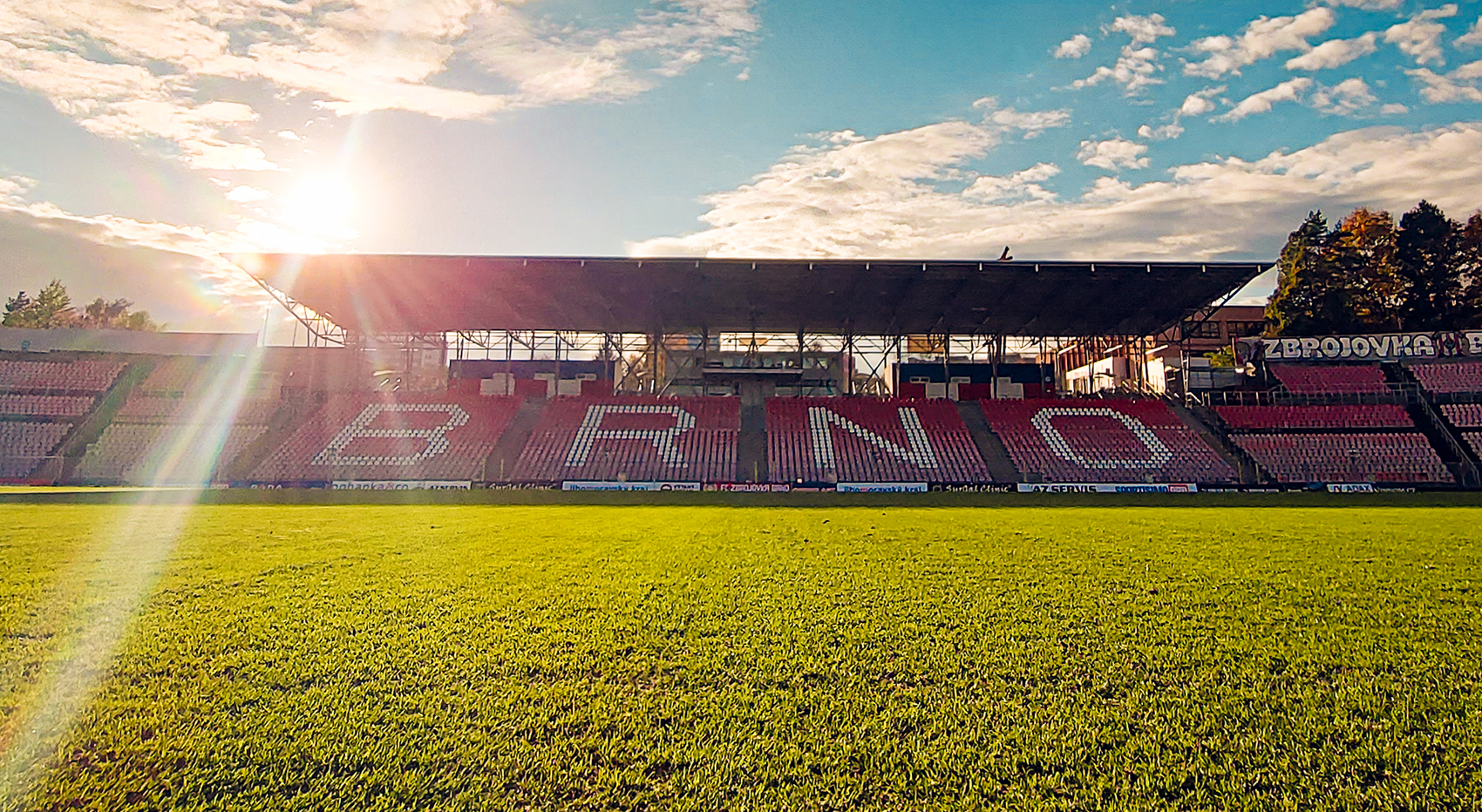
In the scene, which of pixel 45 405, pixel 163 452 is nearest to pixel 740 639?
pixel 163 452

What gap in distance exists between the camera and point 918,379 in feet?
121

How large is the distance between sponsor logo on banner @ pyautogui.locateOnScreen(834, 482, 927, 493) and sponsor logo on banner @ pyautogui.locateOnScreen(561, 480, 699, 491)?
533 centimetres

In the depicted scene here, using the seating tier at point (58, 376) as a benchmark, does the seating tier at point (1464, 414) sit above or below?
below

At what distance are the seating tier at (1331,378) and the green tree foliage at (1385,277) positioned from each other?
33.5 feet

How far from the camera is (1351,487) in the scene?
993 inches

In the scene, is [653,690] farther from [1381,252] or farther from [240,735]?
[1381,252]

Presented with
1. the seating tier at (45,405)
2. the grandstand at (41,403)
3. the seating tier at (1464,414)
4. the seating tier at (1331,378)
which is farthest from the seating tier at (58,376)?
the seating tier at (1464,414)

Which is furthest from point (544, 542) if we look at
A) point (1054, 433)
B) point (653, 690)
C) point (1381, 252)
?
point (1381, 252)

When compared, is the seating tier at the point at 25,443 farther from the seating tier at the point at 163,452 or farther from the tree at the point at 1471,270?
the tree at the point at 1471,270

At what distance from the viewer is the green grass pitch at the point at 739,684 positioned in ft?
8.46

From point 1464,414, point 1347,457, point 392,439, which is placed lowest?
point 1347,457

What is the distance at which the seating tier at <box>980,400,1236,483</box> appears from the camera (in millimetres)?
26656

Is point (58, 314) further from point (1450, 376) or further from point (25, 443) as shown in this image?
point (1450, 376)

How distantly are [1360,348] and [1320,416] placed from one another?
6737 mm
